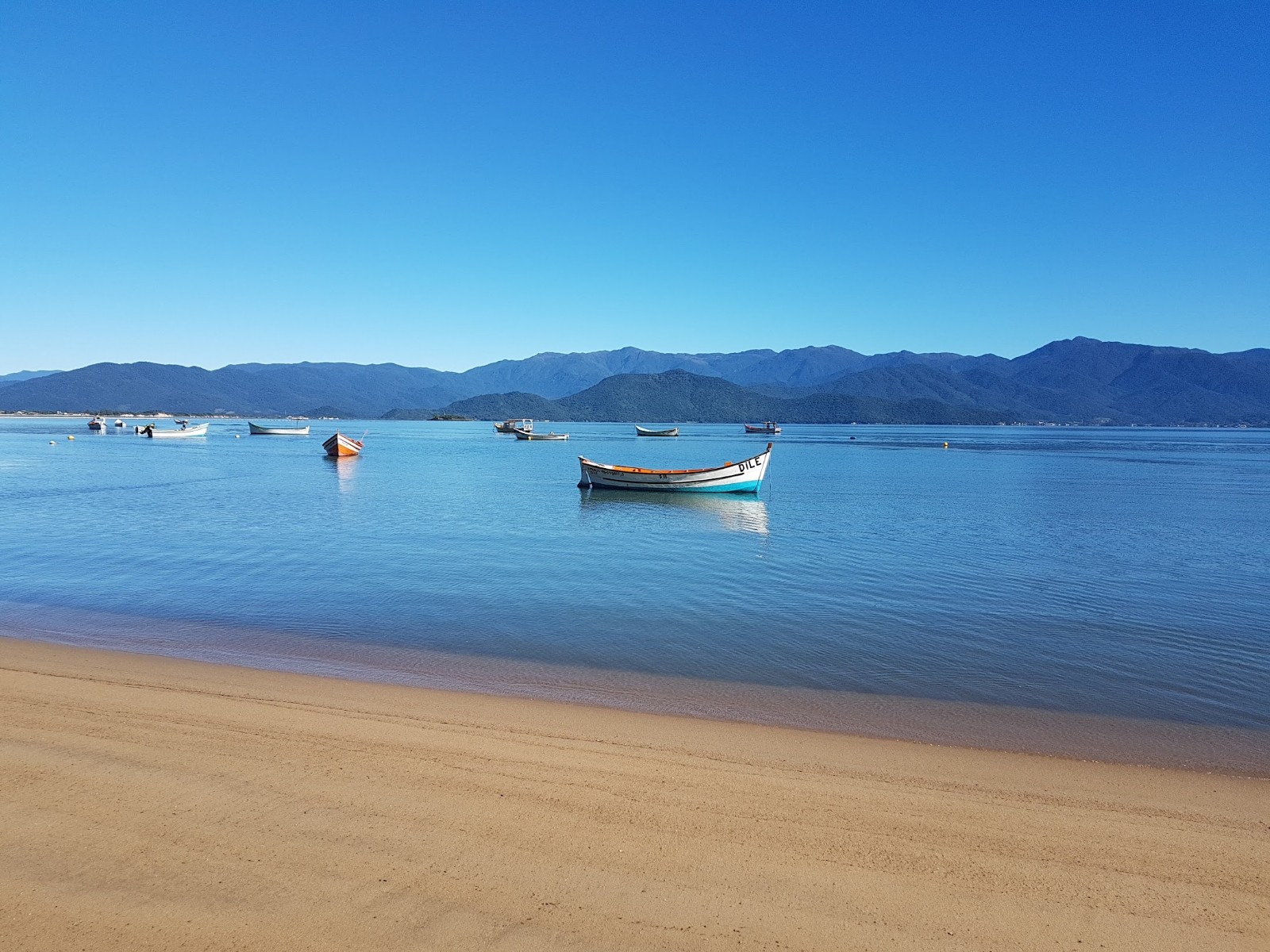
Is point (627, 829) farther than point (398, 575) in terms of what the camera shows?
No

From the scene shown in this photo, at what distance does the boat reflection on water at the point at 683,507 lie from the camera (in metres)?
28.3

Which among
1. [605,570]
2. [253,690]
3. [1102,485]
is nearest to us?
[253,690]

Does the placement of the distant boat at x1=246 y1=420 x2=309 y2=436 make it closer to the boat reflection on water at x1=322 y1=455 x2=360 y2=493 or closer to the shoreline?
the boat reflection on water at x1=322 y1=455 x2=360 y2=493

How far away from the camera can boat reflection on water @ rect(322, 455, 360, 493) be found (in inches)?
1619

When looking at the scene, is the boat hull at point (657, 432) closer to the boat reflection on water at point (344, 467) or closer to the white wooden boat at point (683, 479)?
the boat reflection on water at point (344, 467)

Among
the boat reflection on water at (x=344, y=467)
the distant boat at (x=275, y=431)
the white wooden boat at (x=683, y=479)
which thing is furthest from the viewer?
the distant boat at (x=275, y=431)

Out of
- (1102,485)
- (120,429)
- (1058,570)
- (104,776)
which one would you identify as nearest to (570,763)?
(104,776)

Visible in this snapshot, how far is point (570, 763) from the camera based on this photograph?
629cm

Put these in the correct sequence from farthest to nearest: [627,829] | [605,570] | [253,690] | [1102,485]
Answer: [1102,485], [605,570], [253,690], [627,829]

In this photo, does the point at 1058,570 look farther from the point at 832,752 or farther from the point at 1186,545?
the point at 832,752

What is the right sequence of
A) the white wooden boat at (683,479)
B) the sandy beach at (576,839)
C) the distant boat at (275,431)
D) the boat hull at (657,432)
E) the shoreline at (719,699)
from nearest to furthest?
the sandy beach at (576,839), the shoreline at (719,699), the white wooden boat at (683,479), the distant boat at (275,431), the boat hull at (657,432)

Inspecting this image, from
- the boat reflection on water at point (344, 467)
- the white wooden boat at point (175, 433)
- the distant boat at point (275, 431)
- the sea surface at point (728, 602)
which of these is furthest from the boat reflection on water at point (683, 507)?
the distant boat at point (275, 431)

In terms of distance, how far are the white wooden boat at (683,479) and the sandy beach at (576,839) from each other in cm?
3026

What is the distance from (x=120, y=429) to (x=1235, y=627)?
16031cm
